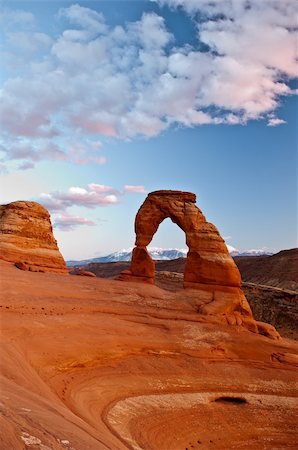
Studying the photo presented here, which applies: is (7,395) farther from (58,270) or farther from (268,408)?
(58,270)

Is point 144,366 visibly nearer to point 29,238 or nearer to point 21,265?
point 21,265

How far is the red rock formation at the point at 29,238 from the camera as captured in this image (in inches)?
974

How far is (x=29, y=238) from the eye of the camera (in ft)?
85.3

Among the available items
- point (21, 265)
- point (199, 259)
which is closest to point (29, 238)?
point (21, 265)

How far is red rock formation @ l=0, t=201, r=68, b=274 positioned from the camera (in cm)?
2475

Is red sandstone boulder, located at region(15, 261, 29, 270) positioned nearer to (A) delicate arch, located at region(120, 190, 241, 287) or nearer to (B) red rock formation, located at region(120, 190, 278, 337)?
(B) red rock formation, located at region(120, 190, 278, 337)

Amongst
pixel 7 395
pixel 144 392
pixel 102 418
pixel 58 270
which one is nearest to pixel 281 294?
pixel 58 270

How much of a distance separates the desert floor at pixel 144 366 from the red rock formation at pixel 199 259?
162 cm

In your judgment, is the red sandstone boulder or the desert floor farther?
the red sandstone boulder

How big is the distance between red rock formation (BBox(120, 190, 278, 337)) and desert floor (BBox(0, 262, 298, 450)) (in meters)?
1.62

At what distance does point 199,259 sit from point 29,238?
10679 millimetres

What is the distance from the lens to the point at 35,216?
88.5 feet

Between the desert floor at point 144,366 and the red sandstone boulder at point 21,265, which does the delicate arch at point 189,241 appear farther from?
the red sandstone boulder at point 21,265

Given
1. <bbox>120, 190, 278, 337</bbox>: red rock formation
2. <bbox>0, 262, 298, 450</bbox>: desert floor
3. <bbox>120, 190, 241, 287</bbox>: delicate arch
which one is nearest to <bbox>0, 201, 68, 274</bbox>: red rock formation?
<bbox>120, 190, 278, 337</bbox>: red rock formation
